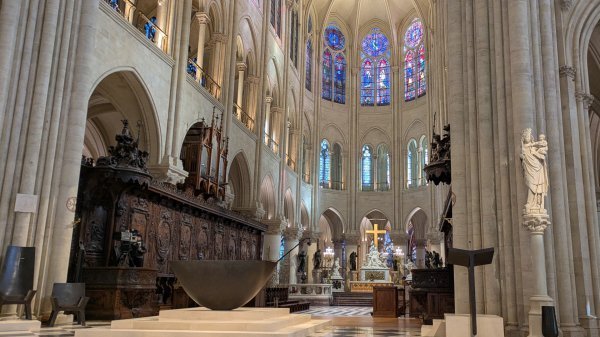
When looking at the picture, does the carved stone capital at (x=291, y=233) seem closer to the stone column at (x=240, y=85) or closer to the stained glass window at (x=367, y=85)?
the stone column at (x=240, y=85)

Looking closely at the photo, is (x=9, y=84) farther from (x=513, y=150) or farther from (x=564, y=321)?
(x=564, y=321)

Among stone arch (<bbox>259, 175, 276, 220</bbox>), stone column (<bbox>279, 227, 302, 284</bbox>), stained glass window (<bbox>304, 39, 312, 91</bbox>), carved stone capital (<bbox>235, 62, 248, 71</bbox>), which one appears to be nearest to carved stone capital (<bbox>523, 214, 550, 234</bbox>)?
carved stone capital (<bbox>235, 62, 248, 71</bbox>)

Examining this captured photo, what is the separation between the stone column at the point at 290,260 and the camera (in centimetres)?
3091

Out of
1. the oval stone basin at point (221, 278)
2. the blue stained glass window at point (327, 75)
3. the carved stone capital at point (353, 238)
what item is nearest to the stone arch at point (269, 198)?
the carved stone capital at point (353, 238)

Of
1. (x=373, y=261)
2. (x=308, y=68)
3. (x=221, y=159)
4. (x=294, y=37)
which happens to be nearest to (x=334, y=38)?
(x=308, y=68)

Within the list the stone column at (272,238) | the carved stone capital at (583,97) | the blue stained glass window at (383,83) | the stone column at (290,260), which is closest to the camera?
the carved stone capital at (583,97)

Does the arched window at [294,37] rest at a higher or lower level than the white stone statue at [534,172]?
higher

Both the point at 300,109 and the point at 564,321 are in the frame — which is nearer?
the point at 564,321

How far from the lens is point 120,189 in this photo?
13.0m

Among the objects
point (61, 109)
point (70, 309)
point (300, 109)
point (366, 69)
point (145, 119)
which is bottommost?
point (70, 309)

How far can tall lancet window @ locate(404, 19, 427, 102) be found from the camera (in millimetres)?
37000

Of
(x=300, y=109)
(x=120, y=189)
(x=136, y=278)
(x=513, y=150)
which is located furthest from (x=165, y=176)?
(x=300, y=109)

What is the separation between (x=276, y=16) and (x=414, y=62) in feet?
40.6

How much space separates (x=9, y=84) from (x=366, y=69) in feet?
104
